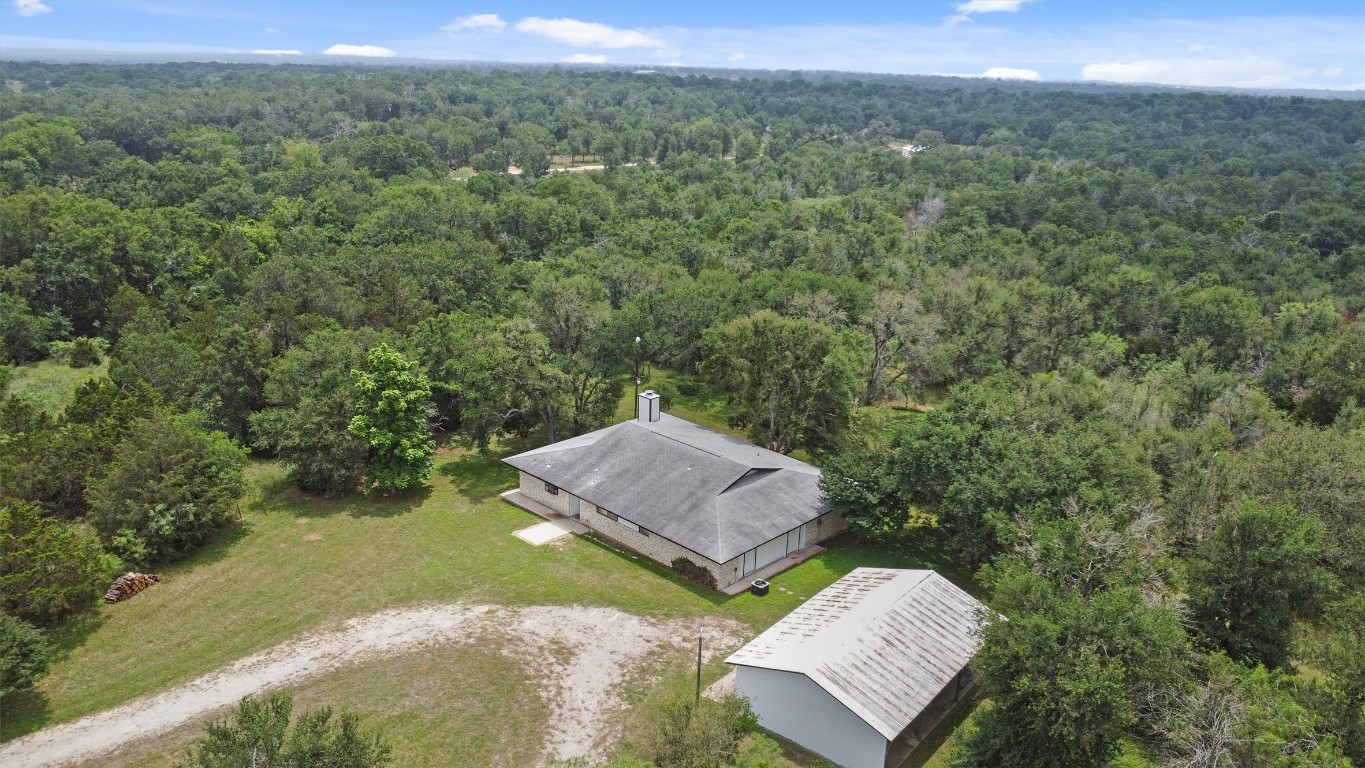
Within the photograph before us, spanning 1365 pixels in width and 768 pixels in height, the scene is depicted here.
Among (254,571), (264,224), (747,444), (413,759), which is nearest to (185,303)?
(264,224)

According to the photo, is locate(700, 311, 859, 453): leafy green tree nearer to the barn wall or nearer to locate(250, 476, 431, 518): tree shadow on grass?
locate(250, 476, 431, 518): tree shadow on grass

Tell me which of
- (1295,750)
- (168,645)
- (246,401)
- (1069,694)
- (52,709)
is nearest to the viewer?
(1295,750)

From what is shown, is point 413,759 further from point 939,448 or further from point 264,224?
point 264,224

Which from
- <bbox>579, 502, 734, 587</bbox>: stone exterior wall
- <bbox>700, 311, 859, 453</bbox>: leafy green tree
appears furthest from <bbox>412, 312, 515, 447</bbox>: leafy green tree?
<bbox>700, 311, 859, 453</bbox>: leafy green tree

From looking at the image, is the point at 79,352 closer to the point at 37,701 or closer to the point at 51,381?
the point at 51,381

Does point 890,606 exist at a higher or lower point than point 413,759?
higher

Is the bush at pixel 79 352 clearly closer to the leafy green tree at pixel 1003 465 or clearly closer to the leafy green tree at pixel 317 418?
the leafy green tree at pixel 317 418

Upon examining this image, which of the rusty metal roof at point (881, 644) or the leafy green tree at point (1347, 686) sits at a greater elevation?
the leafy green tree at point (1347, 686)

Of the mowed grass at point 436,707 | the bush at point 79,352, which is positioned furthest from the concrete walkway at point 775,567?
the bush at point 79,352
